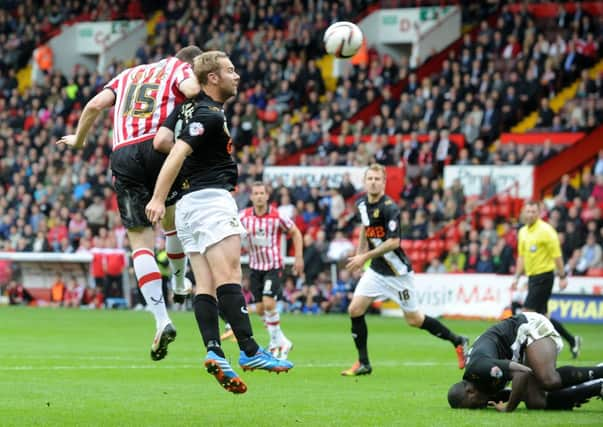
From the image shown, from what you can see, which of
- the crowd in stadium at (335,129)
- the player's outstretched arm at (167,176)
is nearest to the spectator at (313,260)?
the crowd in stadium at (335,129)

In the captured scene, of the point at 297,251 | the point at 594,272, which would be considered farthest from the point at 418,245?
the point at 297,251

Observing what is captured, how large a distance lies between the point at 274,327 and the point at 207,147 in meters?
7.20

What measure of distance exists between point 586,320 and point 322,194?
8019mm

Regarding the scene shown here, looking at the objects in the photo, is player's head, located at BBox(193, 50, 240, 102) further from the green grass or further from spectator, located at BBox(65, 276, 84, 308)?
spectator, located at BBox(65, 276, 84, 308)

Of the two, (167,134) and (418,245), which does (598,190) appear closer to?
(418,245)

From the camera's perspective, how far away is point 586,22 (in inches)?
1281

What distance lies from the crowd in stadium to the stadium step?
0.16 metres

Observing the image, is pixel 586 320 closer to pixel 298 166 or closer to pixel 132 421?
pixel 298 166

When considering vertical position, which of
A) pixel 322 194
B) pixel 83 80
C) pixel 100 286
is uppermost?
pixel 83 80

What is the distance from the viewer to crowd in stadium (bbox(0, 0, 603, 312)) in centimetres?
2844

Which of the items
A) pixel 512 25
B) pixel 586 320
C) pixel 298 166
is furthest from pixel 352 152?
pixel 586 320

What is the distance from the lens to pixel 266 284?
691 inches

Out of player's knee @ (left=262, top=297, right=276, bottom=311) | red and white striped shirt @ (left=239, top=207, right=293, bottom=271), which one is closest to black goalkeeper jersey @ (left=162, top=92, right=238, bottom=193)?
player's knee @ (left=262, top=297, right=276, bottom=311)

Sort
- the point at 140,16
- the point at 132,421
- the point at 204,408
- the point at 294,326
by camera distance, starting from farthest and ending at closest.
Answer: the point at 140,16 < the point at 294,326 < the point at 204,408 < the point at 132,421
